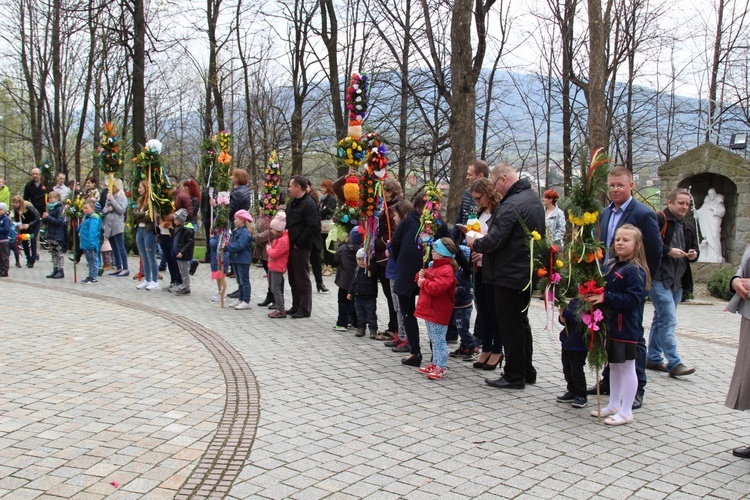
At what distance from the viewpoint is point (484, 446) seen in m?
5.23

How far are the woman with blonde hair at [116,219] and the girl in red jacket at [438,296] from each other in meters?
9.01

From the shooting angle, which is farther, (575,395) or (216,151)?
(216,151)

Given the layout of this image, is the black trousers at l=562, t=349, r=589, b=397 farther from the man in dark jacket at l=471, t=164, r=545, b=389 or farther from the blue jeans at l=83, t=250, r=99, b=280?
the blue jeans at l=83, t=250, r=99, b=280

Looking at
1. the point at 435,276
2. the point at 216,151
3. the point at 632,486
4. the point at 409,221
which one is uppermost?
the point at 216,151

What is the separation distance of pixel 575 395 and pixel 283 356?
323 centimetres

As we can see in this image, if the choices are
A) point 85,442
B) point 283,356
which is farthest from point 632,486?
point 283,356

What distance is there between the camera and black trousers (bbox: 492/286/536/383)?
669 centimetres

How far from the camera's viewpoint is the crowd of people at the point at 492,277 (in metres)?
5.86

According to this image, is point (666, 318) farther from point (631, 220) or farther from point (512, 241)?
point (512, 241)

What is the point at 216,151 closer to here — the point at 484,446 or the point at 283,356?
the point at 283,356

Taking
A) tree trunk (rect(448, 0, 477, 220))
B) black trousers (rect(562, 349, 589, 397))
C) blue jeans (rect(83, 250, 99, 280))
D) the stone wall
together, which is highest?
tree trunk (rect(448, 0, 477, 220))

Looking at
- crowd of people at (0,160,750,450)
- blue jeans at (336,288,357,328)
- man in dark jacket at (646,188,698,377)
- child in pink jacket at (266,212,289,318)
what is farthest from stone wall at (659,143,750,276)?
child in pink jacket at (266,212,289,318)

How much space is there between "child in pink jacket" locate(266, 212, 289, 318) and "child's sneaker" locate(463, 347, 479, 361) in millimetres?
3328

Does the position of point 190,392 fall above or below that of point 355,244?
below
